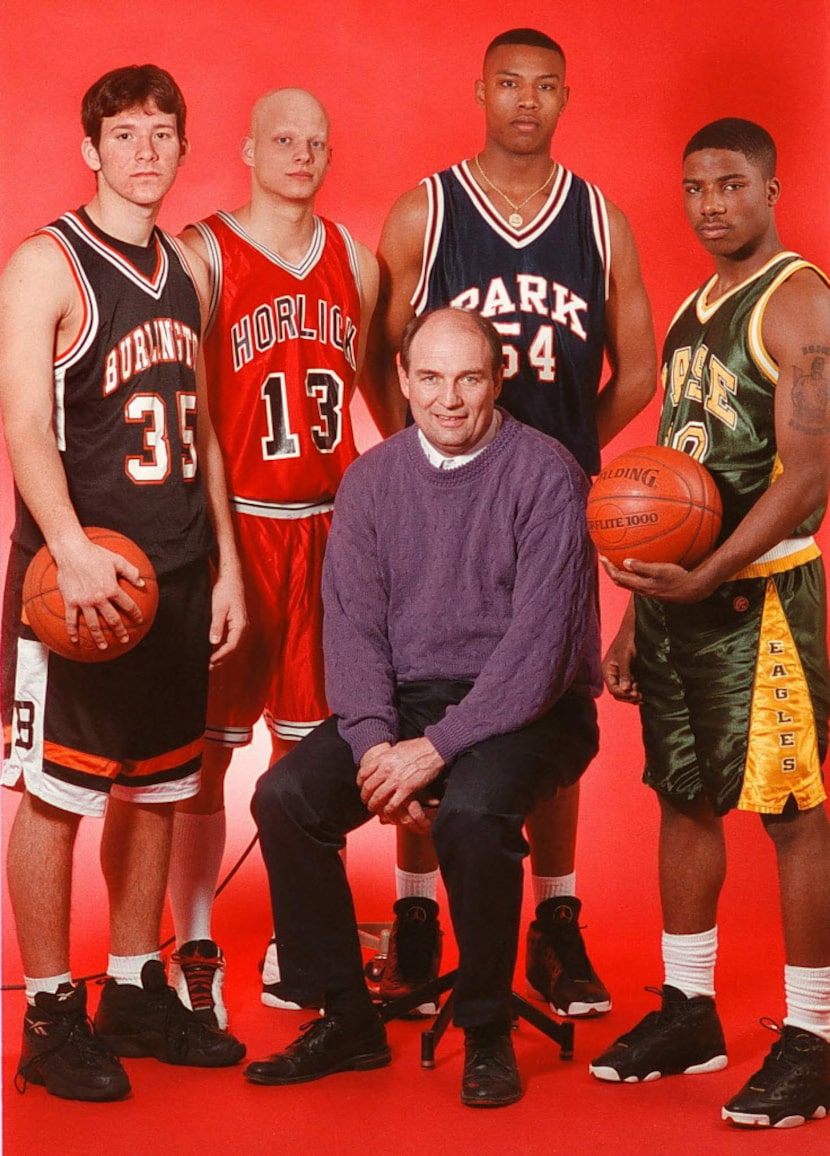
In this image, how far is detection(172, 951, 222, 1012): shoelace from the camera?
3.63 meters

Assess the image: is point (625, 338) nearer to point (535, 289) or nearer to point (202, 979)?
point (535, 289)

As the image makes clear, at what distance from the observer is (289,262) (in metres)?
3.76

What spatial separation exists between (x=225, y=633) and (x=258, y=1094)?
1.01 m

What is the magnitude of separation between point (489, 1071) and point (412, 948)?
0.73 meters

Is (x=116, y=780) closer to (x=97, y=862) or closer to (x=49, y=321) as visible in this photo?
(x=49, y=321)

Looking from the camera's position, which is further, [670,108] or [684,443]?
[670,108]

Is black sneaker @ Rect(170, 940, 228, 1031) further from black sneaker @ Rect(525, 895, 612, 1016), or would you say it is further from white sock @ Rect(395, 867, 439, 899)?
black sneaker @ Rect(525, 895, 612, 1016)

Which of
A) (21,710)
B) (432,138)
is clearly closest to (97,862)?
(21,710)

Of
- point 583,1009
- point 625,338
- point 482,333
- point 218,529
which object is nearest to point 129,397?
point 218,529

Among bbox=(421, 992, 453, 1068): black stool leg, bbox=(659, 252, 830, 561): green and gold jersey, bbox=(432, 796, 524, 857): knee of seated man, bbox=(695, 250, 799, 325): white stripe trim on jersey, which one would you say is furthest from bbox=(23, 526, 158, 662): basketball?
bbox=(695, 250, 799, 325): white stripe trim on jersey

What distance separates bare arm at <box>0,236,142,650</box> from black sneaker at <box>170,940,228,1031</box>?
38.7 inches

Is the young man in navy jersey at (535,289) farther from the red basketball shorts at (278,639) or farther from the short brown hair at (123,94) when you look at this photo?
the short brown hair at (123,94)

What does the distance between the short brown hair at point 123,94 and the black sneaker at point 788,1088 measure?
Answer: 2343 mm

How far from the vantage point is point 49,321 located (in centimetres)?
317
